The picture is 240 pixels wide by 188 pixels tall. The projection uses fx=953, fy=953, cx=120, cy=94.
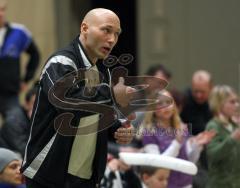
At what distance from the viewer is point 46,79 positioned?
5348 millimetres

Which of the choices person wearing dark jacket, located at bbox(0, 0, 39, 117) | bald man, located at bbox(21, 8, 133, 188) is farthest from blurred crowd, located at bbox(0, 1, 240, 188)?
bald man, located at bbox(21, 8, 133, 188)

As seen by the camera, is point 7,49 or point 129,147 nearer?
point 129,147

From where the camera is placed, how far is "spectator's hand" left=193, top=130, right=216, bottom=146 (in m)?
7.69

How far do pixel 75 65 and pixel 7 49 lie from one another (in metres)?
4.25

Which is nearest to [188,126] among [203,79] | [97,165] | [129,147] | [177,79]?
[129,147]

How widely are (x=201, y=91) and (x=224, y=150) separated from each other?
8.44 feet

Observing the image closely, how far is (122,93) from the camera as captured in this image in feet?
17.3

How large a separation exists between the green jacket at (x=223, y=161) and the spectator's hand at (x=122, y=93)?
2.32 metres

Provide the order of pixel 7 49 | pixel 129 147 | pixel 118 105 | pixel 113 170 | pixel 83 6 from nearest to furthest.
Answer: pixel 118 105 → pixel 113 170 → pixel 129 147 → pixel 7 49 → pixel 83 6

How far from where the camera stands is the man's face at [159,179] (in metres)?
7.49

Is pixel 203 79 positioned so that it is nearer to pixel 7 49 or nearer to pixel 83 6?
pixel 7 49

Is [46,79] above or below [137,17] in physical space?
above

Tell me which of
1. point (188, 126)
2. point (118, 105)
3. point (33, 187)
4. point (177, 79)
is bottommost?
point (177, 79)

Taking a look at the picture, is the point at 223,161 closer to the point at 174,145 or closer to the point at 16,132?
the point at 174,145
